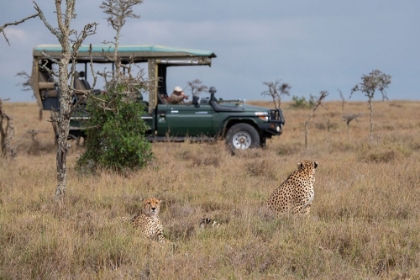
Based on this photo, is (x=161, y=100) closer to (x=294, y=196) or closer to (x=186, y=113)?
(x=186, y=113)

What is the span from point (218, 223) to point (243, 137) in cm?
941

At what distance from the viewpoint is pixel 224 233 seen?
287 inches

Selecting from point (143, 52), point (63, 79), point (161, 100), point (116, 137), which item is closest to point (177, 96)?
point (161, 100)

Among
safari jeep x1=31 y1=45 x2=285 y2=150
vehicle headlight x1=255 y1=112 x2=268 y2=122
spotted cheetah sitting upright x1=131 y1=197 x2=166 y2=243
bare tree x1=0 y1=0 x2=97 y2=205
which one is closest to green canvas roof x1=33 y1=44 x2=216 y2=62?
safari jeep x1=31 y1=45 x2=285 y2=150

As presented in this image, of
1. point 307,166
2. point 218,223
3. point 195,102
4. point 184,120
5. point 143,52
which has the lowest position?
point 218,223

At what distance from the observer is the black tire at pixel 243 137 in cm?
1708

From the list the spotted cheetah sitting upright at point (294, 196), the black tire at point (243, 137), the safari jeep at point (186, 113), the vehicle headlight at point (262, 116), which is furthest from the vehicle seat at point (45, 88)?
the spotted cheetah sitting upright at point (294, 196)

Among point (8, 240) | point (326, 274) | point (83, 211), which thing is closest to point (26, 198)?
point (83, 211)

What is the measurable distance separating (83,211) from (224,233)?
2220mm

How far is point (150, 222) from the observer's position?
7.41m

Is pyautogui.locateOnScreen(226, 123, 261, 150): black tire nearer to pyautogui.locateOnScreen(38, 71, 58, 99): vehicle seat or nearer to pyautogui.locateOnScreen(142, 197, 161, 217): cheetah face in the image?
pyautogui.locateOnScreen(38, 71, 58, 99): vehicle seat

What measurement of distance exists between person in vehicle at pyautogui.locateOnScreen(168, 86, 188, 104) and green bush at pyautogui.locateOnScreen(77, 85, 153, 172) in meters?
3.79

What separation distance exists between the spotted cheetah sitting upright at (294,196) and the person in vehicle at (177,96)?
8.92 metres

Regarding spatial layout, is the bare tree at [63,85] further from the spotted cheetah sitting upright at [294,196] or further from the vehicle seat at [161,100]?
the vehicle seat at [161,100]
